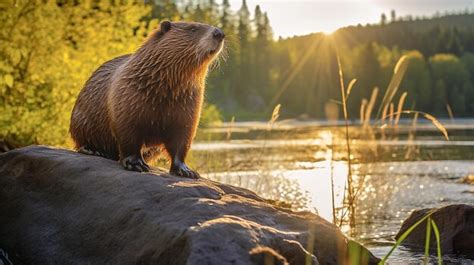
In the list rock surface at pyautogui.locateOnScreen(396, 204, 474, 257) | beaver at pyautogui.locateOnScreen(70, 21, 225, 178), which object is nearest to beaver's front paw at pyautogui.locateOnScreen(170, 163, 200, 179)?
beaver at pyautogui.locateOnScreen(70, 21, 225, 178)

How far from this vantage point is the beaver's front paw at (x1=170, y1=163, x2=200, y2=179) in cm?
616

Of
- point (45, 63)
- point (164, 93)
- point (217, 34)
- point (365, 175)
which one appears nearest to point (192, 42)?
point (217, 34)

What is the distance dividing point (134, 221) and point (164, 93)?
1824mm

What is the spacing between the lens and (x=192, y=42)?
614cm

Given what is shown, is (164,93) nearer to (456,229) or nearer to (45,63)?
(456,229)

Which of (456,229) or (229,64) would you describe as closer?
(456,229)

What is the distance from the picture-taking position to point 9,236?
19.0 ft

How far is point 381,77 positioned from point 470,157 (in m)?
66.7

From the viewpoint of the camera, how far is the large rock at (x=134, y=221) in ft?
13.6

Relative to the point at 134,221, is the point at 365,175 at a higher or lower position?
lower

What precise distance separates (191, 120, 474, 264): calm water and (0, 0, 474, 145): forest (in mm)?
1282

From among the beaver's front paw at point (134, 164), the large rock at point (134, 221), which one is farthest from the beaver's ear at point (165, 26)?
the large rock at point (134, 221)

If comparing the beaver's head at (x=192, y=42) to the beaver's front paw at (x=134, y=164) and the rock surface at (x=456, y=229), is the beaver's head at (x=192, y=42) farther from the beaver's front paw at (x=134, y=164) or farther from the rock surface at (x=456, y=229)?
the rock surface at (x=456, y=229)

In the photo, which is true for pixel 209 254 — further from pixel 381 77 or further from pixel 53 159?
pixel 381 77
